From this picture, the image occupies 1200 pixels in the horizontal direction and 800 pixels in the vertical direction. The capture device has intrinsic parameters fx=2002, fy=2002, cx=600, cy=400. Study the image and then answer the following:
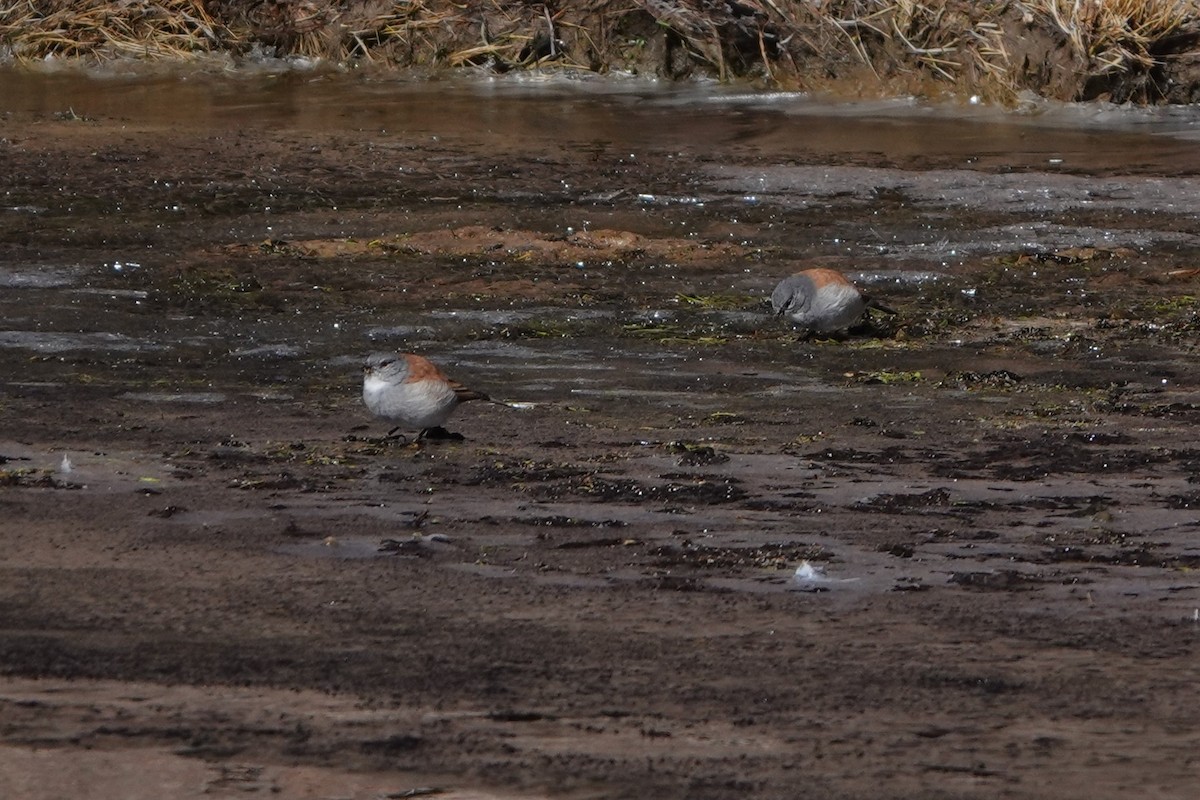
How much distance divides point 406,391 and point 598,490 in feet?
2.40

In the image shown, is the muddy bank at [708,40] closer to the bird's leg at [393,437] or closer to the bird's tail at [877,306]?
the bird's tail at [877,306]

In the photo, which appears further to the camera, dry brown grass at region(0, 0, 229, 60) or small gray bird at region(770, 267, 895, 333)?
dry brown grass at region(0, 0, 229, 60)

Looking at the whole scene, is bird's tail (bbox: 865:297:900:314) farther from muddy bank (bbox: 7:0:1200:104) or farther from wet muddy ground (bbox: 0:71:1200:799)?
muddy bank (bbox: 7:0:1200:104)

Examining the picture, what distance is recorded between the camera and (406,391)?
6273mm

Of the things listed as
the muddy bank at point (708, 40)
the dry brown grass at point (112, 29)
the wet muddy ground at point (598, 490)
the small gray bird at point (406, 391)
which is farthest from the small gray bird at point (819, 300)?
the dry brown grass at point (112, 29)

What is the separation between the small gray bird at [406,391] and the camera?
247 inches

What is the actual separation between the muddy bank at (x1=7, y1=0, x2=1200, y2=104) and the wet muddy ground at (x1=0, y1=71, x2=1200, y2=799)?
3774 millimetres

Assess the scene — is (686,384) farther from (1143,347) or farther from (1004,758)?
(1004,758)

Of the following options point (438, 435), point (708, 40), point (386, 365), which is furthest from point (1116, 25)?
point (386, 365)

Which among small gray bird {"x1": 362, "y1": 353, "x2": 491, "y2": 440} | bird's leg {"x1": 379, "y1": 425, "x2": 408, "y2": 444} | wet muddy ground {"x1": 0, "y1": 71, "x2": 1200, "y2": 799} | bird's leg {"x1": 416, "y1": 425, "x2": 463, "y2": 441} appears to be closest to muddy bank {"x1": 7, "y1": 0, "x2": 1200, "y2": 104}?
wet muddy ground {"x1": 0, "y1": 71, "x2": 1200, "y2": 799}

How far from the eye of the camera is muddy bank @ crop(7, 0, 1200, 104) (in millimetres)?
16250

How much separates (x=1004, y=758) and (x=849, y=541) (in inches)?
61.1

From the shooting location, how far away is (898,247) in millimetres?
10961

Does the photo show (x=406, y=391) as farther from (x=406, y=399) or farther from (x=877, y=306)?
(x=877, y=306)
